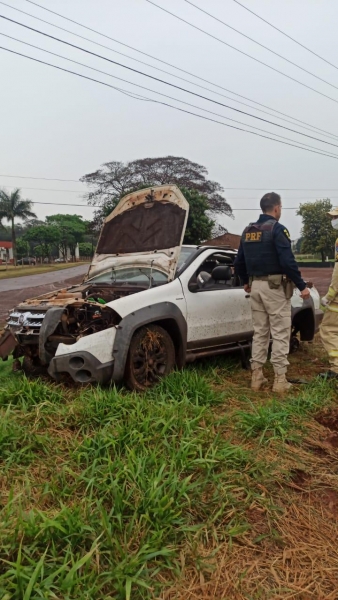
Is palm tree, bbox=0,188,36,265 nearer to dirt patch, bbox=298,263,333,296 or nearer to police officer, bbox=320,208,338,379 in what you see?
dirt patch, bbox=298,263,333,296

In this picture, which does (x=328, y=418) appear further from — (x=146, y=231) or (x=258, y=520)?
(x=146, y=231)

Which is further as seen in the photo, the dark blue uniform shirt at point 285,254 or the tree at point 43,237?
the tree at point 43,237

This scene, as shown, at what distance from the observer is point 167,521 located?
233 cm

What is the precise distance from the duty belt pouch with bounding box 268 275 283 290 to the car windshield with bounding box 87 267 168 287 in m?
1.03

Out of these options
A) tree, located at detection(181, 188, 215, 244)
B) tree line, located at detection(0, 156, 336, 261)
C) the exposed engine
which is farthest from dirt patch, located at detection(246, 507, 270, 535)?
tree line, located at detection(0, 156, 336, 261)

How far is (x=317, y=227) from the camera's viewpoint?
50.5 metres

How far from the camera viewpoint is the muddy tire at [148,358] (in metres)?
4.24

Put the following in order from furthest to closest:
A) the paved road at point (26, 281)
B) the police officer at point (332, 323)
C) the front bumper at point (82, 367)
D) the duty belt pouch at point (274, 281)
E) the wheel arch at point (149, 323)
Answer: the paved road at point (26, 281) < the police officer at point (332, 323) < the duty belt pouch at point (274, 281) < the wheel arch at point (149, 323) < the front bumper at point (82, 367)

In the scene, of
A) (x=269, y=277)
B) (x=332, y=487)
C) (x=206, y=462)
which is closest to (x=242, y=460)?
(x=206, y=462)

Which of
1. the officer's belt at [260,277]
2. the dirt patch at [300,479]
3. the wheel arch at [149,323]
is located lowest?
the dirt patch at [300,479]

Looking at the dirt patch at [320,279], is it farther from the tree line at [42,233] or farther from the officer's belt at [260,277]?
the tree line at [42,233]

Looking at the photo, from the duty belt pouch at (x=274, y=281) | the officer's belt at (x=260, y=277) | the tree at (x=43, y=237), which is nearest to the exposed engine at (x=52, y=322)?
the officer's belt at (x=260, y=277)

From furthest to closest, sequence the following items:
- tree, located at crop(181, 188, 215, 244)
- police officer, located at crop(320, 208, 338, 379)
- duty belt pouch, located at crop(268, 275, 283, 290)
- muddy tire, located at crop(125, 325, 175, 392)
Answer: tree, located at crop(181, 188, 215, 244)
police officer, located at crop(320, 208, 338, 379)
duty belt pouch, located at crop(268, 275, 283, 290)
muddy tire, located at crop(125, 325, 175, 392)

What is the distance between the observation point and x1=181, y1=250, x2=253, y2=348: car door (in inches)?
191
